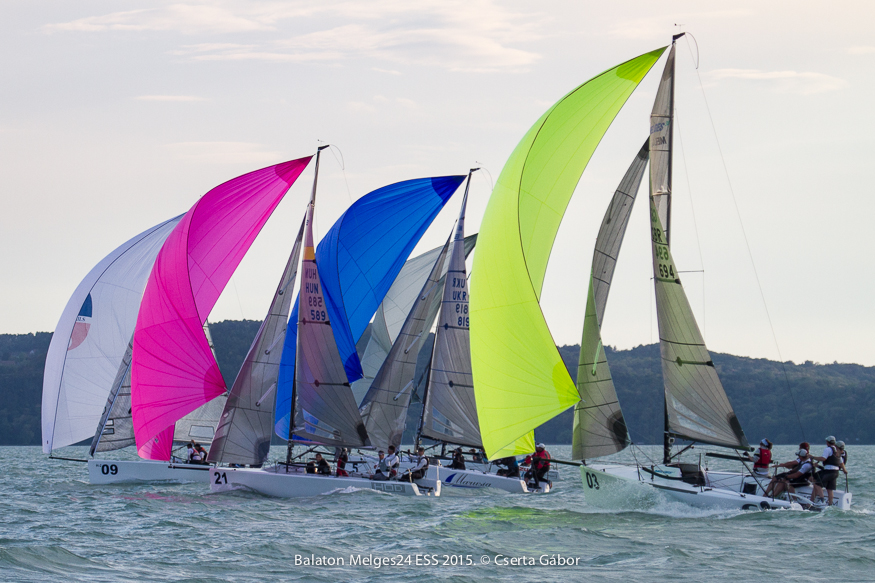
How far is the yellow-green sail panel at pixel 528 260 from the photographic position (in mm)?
16562

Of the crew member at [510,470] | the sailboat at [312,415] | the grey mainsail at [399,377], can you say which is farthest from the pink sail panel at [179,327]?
the crew member at [510,470]

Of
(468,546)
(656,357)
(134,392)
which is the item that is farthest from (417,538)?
(656,357)

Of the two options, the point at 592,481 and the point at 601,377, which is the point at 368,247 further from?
the point at 592,481

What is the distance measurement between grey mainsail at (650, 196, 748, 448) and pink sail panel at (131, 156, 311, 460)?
33.4ft

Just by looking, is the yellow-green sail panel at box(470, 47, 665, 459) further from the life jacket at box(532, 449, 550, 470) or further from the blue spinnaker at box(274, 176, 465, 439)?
the blue spinnaker at box(274, 176, 465, 439)

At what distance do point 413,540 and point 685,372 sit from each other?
5.47m

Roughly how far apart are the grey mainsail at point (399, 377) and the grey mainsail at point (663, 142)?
10243 mm

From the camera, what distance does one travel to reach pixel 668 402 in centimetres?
1788

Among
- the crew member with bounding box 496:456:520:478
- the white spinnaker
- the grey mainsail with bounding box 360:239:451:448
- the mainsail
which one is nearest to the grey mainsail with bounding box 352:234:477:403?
the grey mainsail with bounding box 360:239:451:448

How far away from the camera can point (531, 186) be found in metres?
17.7

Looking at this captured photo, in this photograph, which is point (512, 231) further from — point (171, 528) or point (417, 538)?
point (171, 528)

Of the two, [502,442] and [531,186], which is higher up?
[531,186]

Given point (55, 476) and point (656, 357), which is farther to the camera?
point (656, 357)

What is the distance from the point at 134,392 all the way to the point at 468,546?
10.8 metres
